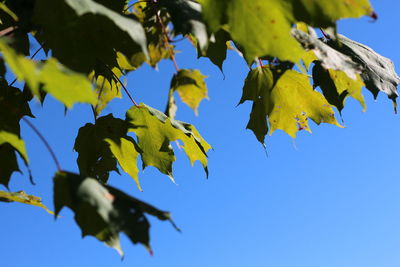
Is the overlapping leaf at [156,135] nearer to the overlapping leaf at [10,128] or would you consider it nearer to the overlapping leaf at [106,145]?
the overlapping leaf at [106,145]

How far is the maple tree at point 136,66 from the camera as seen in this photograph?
86 centimetres

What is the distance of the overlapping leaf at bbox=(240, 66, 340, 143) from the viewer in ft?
5.21

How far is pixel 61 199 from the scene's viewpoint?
908 mm

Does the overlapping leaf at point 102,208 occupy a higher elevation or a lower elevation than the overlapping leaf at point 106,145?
lower

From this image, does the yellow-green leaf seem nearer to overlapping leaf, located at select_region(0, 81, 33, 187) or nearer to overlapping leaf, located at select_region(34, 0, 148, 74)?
overlapping leaf, located at select_region(0, 81, 33, 187)

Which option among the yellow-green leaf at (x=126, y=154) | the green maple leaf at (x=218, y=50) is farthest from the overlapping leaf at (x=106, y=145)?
the green maple leaf at (x=218, y=50)

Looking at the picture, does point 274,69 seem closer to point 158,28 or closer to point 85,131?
point 158,28

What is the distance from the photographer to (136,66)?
1.14 meters

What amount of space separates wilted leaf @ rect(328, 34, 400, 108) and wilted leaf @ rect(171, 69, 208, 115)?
647 mm

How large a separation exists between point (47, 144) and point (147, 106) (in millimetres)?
717

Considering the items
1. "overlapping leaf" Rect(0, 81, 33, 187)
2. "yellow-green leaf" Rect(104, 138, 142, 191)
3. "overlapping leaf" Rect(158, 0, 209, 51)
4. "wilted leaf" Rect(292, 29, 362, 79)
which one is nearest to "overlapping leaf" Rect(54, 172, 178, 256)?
"overlapping leaf" Rect(0, 81, 33, 187)

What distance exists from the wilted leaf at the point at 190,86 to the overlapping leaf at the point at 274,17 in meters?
0.11

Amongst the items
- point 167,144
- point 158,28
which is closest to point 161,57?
point 158,28

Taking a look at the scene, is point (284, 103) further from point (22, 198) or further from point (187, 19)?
point (22, 198)
